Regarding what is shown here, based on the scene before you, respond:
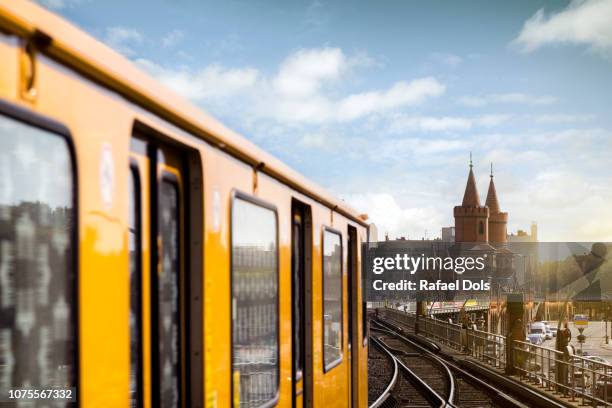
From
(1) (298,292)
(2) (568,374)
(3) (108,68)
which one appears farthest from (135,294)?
(2) (568,374)

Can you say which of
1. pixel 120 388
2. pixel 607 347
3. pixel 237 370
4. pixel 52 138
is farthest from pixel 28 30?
pixel 607 347

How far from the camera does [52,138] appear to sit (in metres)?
2.16

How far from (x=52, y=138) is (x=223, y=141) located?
1479 millimetres

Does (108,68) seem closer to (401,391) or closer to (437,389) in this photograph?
(401,391)

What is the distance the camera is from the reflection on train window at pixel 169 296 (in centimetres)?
291

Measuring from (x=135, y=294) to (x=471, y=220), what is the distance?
123 metres

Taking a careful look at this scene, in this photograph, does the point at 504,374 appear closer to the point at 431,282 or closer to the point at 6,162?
the point at 6,162

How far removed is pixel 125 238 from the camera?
8.38 ft

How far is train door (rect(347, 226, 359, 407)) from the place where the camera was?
7809 millimetres

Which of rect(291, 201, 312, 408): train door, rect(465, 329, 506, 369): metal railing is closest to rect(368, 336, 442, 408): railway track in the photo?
rect(465, 329, 506, 369): metal railing

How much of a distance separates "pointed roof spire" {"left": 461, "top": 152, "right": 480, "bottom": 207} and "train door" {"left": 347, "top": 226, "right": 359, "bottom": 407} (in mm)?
117485

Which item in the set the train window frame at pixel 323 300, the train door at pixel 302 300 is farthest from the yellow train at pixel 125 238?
the train window frame at pixel 323 300

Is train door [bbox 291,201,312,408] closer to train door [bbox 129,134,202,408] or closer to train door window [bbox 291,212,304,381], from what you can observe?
train door window [bbox 291,212,304,381]

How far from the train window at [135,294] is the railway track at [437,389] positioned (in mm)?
12692
